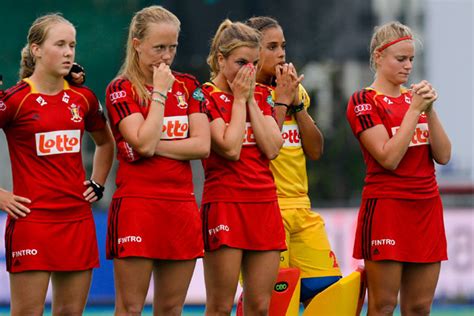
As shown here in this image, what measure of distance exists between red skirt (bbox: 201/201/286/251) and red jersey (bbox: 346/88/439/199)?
0.62 meters

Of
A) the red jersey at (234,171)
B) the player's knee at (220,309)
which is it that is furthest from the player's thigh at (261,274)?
the red jersey at (234,171)

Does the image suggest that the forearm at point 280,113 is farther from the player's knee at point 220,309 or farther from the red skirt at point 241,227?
the player's knee at point 220,309

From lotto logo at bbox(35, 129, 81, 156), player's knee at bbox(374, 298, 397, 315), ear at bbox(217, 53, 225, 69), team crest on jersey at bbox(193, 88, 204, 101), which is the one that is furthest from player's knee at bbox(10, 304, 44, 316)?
player's knee at bbox(374, 298, 397, 315)

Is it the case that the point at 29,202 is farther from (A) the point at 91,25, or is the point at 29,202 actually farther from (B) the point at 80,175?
(A) the point at 91,25

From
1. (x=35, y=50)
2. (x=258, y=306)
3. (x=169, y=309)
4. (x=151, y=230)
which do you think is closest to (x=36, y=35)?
(x=35, y=50)

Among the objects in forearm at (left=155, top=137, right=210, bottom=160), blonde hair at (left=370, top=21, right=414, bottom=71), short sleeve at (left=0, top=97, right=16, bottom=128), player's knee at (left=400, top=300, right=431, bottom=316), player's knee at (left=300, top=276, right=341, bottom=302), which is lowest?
player's knee at (left=400, top=300, right=431, bottom=316)

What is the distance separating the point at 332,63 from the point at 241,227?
25.4 feet

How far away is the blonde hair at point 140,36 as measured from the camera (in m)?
5.61

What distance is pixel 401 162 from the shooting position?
6.07 m

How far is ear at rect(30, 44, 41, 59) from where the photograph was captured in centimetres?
559

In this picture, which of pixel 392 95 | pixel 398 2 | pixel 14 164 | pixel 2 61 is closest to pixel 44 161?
pixel 14 164

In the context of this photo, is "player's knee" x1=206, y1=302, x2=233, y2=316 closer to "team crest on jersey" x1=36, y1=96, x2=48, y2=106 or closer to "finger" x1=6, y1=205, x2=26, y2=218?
"finger" x1=6, y1=205, x2=26, y2=218

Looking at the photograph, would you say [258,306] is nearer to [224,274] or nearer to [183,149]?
[224,274]

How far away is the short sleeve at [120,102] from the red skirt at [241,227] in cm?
68
